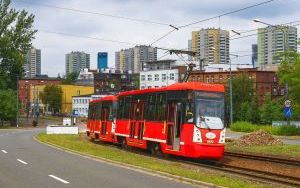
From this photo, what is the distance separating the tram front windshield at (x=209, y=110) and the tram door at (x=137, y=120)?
5766mm

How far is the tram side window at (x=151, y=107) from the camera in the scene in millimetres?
29295

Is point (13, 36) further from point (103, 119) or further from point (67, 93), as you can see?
point (67, 93)

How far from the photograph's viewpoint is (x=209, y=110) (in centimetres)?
2570

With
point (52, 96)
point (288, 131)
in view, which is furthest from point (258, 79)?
point (288, 131)

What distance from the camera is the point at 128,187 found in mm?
15594

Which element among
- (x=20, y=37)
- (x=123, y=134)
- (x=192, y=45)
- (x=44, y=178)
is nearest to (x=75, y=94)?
(x=20, y=37)

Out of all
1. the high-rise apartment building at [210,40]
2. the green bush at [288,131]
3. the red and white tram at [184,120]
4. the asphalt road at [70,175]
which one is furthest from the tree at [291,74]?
the asphalt road at [70,175]

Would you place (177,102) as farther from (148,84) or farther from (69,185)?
(148,84)

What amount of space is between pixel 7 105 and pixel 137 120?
230ft

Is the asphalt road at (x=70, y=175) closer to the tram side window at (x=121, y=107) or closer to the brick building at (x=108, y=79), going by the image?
the tram side window at (x=121, y=107)

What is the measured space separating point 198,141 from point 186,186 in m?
8.82

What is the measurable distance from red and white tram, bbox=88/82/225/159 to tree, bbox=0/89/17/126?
2749 inches

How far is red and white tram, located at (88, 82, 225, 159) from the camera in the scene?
25.1 meters

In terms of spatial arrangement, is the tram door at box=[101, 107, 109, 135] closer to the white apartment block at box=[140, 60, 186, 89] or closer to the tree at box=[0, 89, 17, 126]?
the tree at box=[0, 89, 17, 126]
